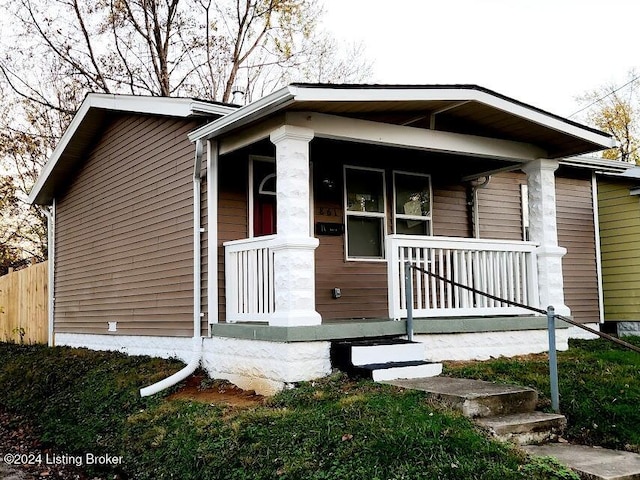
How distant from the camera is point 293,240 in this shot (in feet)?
22.7

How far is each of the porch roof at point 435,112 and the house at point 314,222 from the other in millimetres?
26

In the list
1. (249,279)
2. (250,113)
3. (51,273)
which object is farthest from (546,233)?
(51,273)

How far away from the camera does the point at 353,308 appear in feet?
31.0

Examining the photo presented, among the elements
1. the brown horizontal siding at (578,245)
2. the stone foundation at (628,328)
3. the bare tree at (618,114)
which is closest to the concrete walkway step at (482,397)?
the brown horizontal siding at (578,245)

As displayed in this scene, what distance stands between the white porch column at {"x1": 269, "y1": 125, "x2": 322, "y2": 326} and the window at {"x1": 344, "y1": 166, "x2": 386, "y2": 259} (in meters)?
2.48

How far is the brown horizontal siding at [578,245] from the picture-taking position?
12125mm

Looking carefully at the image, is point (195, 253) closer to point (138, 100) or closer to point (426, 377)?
point (138, 100)

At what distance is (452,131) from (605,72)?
2746 cm

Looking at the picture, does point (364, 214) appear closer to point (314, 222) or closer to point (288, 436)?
point (314, 222)

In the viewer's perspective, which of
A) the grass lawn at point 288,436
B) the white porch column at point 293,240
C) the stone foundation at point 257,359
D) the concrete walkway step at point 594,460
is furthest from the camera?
the white porch column at point 293,240

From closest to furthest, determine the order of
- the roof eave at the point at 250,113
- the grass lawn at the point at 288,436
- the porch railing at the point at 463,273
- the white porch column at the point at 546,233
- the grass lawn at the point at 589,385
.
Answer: the grass lawn at the point at 288,436
the grass lawn at the point at 589,385
the roof eave at the point at 250,113
the porch railing at the point at 463,273
the white porch column at the point at 546,233

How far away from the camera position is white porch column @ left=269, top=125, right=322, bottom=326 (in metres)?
6.89

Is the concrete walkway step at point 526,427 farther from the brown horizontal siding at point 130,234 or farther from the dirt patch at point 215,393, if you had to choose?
the brown horizontal siding at point 130,234

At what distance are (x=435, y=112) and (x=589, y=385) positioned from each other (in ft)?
11.9
